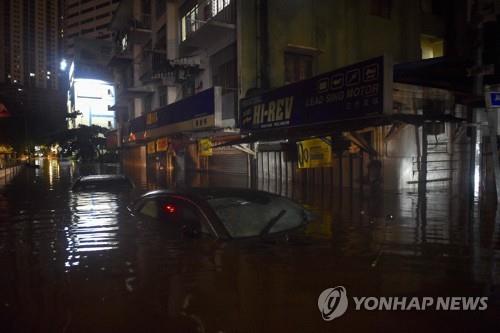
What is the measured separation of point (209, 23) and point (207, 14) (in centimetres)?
365

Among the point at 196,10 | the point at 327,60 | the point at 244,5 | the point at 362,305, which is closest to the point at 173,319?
the point at 362,305

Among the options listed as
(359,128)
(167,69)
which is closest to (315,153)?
(359,128)

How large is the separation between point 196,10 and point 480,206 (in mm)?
16847

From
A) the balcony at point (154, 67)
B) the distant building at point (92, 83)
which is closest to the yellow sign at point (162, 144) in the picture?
the balcony at point (154, 67)

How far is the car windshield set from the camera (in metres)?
6.03

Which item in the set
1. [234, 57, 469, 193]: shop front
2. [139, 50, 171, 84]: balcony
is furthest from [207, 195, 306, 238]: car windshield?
[139, 50, 171, 84]: balcony

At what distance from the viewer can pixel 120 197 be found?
12852mm

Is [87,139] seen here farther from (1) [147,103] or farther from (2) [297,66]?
(2) [297,66]

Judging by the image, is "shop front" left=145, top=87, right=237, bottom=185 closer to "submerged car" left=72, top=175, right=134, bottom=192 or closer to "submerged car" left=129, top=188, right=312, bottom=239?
"submerged car" left=72, top=175, right=134, bottom=192

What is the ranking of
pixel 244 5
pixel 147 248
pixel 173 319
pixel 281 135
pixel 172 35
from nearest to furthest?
pixel 173 319
pixel 147 248
pixel 281 135
pixel 244 5
pixel 172 35

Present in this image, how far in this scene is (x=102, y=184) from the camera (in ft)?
43.8

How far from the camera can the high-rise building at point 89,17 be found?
10862cm

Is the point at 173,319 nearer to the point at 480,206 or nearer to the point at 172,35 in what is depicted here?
the point at 480,206

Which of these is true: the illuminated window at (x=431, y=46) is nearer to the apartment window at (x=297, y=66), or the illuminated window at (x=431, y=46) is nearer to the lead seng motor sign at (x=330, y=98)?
the apartment window at (x=297, y=66)
